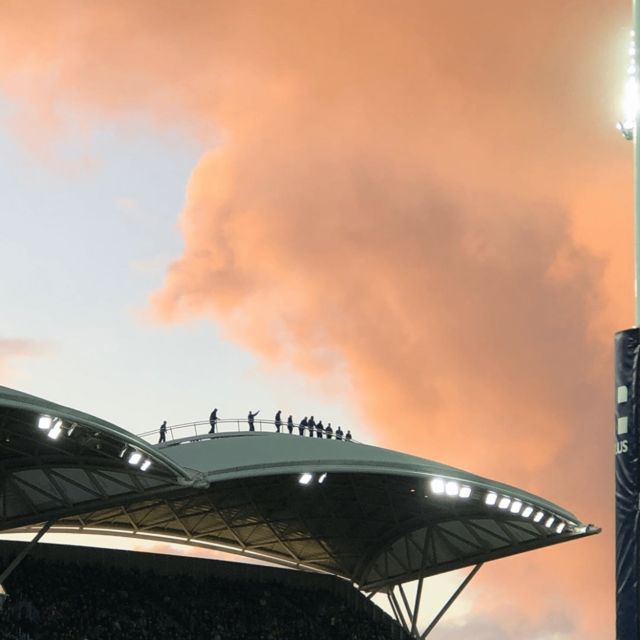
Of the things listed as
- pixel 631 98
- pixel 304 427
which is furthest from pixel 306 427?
pixel 631 98

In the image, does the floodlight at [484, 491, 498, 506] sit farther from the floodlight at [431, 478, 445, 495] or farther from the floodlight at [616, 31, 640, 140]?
the floodlight at [616, 31, 640, 140]

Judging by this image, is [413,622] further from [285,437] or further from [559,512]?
[285,437]

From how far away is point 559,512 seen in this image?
54.4 m

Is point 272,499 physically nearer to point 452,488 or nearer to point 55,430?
point 452,488

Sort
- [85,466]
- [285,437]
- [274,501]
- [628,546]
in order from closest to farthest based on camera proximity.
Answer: [628,546]
[85,466]
[285,437]
[274,501]

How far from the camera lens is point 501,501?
52.7 m

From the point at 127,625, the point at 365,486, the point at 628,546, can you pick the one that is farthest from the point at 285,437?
the point at 628,546

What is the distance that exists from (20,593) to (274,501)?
1128 cm

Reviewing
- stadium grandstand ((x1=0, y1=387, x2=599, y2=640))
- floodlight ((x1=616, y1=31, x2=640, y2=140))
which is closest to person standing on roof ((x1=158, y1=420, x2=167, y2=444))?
stadium grandstand ((x1=0, y1=387, x2=599, y2=640))

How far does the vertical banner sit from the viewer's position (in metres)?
21.2

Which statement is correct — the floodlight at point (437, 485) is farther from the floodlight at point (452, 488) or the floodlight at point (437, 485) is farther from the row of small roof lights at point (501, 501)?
the floodlight at point (452, 488)

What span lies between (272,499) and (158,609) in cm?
645

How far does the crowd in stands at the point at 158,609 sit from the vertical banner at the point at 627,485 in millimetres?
31759

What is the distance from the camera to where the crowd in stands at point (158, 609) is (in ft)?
170
